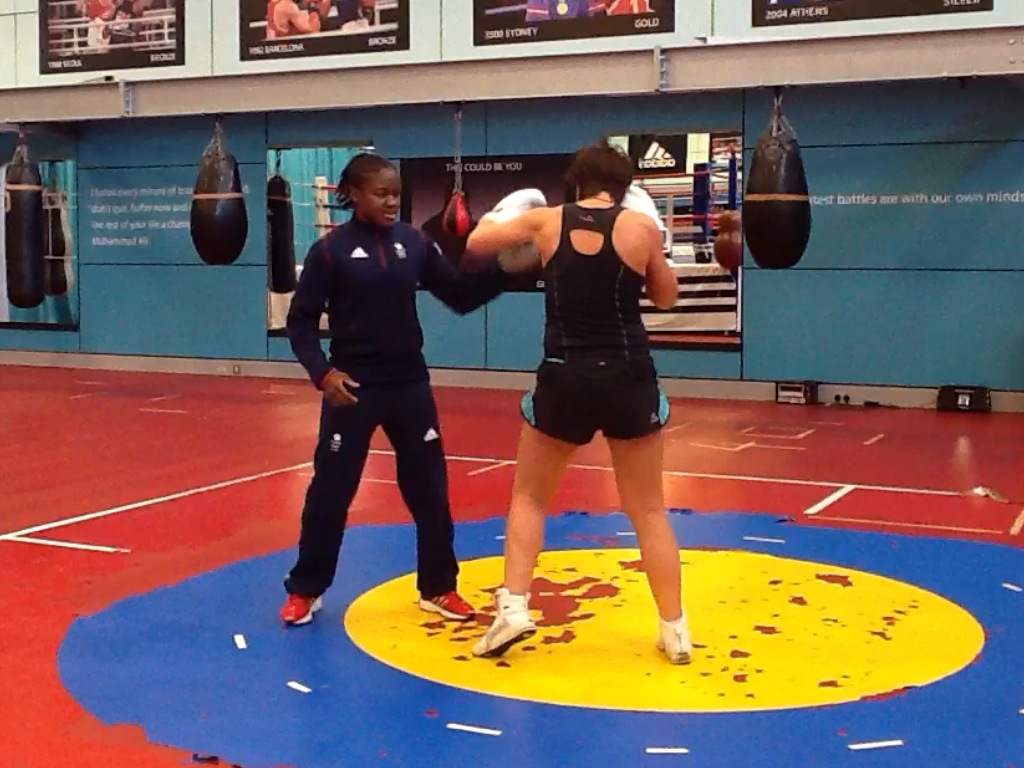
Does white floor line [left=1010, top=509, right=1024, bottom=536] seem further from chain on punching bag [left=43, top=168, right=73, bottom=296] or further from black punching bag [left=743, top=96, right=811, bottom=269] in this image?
chain on punching bag [left=43, top=168, right=73, bottom=296]

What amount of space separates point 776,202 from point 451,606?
567 cm

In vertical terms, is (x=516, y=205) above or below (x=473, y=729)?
above

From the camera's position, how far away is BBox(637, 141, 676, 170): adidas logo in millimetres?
12305

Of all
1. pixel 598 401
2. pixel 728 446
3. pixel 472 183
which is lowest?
pixel 728 446

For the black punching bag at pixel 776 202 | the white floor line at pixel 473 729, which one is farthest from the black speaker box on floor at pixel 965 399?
the white floor line at pixel 473 729

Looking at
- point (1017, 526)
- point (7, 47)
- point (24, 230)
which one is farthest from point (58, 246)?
point (1017, 526)

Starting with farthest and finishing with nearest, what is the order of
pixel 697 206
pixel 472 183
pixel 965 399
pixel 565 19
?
pixel 472 183, pixel 697 206, pixel 565 19, pixel 965 399

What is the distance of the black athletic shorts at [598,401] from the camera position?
3.84 m

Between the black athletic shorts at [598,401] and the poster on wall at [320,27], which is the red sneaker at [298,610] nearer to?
the black athletic shorts at [598,401]

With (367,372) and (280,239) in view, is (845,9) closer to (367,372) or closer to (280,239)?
(280,239)

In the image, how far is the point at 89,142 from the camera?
50.1 feet

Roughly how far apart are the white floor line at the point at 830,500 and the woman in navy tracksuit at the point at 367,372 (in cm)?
271

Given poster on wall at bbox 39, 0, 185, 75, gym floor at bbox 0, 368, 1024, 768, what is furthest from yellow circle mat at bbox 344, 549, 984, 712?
poster on wall at bbox 39, 0, 185, 75

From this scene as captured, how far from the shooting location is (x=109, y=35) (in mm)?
13648
